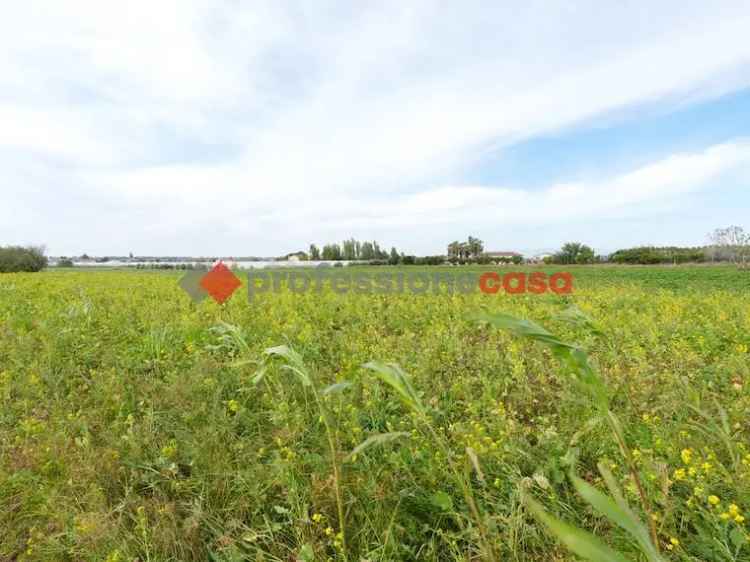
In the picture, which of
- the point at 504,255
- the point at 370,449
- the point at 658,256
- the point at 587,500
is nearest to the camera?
the point at 587,500

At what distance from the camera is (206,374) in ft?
8.93

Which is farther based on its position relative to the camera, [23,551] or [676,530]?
[23,551]

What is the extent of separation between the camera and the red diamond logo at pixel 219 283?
19.0ft

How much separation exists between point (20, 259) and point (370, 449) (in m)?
42.7

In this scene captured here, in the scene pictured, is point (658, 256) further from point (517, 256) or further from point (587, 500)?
point (587, 500)

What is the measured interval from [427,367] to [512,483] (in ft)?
4.06

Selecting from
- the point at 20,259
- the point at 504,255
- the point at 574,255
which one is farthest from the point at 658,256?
the point at 20,259

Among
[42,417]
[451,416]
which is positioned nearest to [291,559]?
[451,416]

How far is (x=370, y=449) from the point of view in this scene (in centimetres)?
186

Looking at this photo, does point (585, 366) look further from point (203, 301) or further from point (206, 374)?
point (203, 301)

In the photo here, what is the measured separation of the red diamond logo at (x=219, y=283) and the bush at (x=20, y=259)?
114 feet

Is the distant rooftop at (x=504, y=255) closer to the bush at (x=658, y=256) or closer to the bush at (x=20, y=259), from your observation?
the bush at (x=658, y=256)

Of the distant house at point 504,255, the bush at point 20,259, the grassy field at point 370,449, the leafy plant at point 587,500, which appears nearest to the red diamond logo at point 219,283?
the grassy field at point 370,449

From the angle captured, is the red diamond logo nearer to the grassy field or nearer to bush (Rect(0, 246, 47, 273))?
the grassy field
